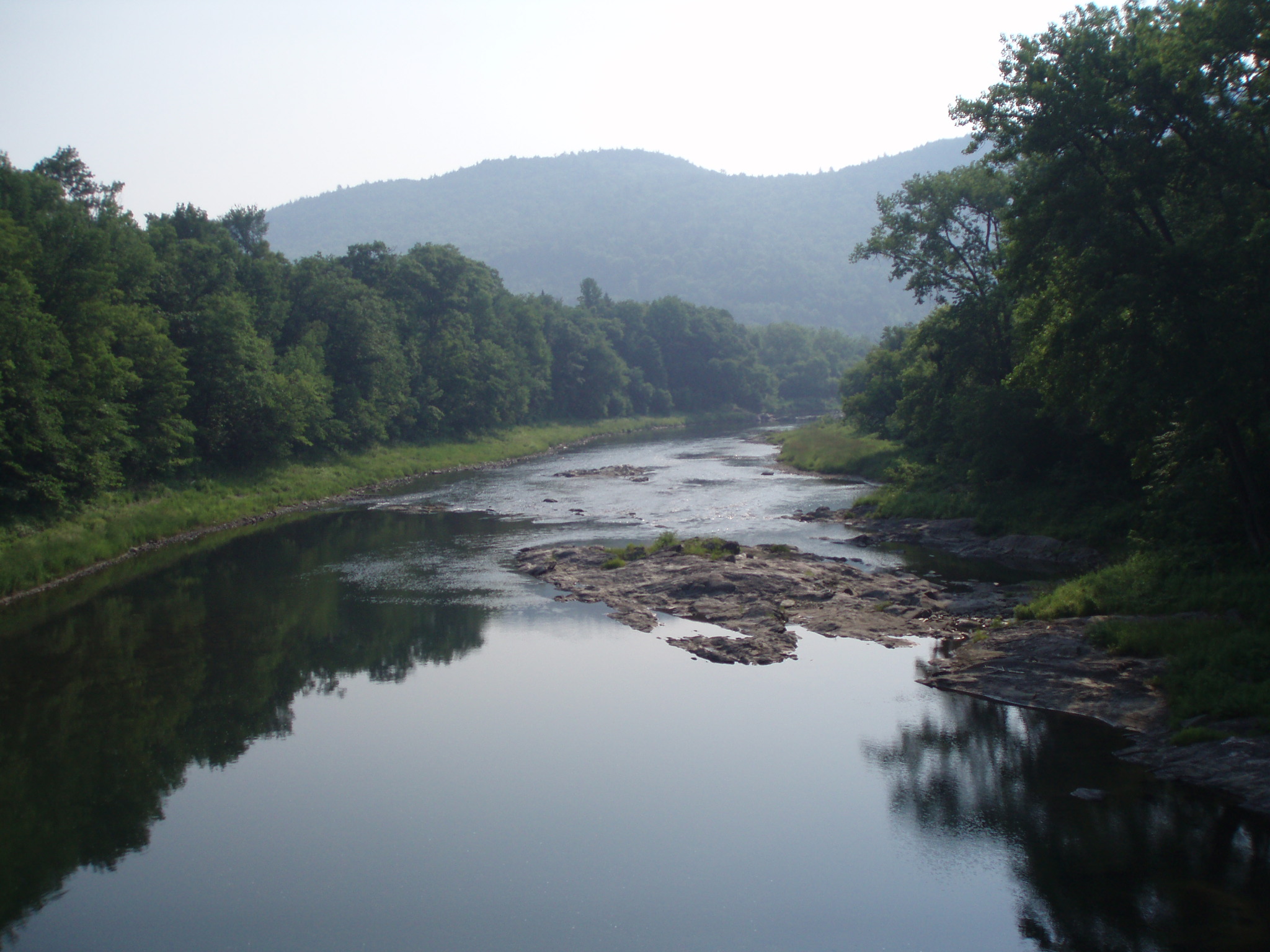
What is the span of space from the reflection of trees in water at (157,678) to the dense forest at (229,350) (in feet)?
24.8

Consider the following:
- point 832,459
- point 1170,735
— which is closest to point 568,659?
point 1170,735

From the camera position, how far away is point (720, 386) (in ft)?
452

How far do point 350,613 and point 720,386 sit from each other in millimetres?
113983

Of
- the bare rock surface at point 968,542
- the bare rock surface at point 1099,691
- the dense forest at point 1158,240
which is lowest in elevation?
the bare rock surface at point 968,542

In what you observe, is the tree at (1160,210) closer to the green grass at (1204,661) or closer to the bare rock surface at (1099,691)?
the green grass at (1204,661)

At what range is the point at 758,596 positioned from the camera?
2639cm

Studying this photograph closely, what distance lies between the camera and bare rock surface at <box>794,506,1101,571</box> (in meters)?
29.7

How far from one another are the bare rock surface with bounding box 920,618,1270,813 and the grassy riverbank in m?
27.5

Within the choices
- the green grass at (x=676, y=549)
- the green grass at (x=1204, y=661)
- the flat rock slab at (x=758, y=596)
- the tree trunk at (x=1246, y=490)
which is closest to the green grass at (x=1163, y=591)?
the tree trunk at (x=1246, y=490)

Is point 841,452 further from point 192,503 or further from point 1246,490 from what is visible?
point 1246,490

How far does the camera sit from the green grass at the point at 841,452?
56.0 meters

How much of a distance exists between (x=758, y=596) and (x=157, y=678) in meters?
15.6

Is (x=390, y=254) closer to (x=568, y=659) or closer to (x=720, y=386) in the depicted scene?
(x=720, y=386)

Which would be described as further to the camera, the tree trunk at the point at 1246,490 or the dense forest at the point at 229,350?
the dense forest at the point at 229,350
